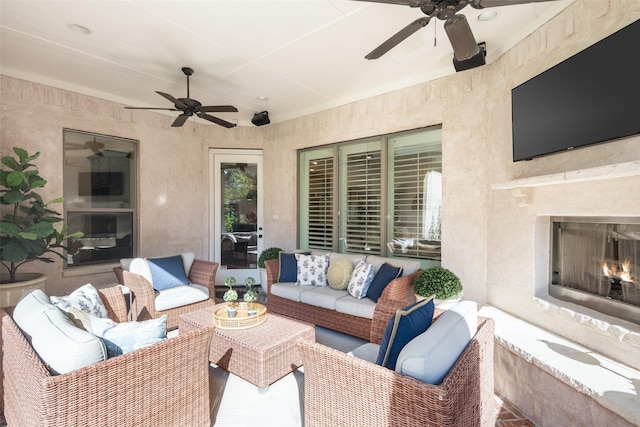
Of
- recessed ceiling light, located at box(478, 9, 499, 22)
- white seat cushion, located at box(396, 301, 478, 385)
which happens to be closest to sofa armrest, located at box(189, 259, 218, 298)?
white seat cushion, located at box(396, 301, 478, 385)

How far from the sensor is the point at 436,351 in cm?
139

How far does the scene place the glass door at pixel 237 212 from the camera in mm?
5766

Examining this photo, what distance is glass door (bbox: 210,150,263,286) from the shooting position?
577cm

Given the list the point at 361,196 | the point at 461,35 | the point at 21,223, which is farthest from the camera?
the point at 361,196

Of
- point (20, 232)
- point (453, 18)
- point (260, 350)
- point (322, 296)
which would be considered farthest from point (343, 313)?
point (20, 232)

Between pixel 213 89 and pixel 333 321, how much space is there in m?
3.52

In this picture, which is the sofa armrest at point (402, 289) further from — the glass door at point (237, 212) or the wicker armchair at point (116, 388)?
the glass door at point (237, 212)

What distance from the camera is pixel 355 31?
294 centimetres

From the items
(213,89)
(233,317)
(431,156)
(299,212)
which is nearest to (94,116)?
(213,89)

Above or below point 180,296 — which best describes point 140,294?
above

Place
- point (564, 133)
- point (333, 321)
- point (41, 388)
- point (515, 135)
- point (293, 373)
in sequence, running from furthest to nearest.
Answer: point (333, 321)
point (515, 135)
point (293, 373)
point (564, 133)
point (41, 388)

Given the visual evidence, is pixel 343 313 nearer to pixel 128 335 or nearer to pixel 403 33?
pixel 128 335

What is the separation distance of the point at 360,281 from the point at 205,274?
2021 millimetres

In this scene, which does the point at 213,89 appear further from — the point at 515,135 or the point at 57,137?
the point at 515,135
